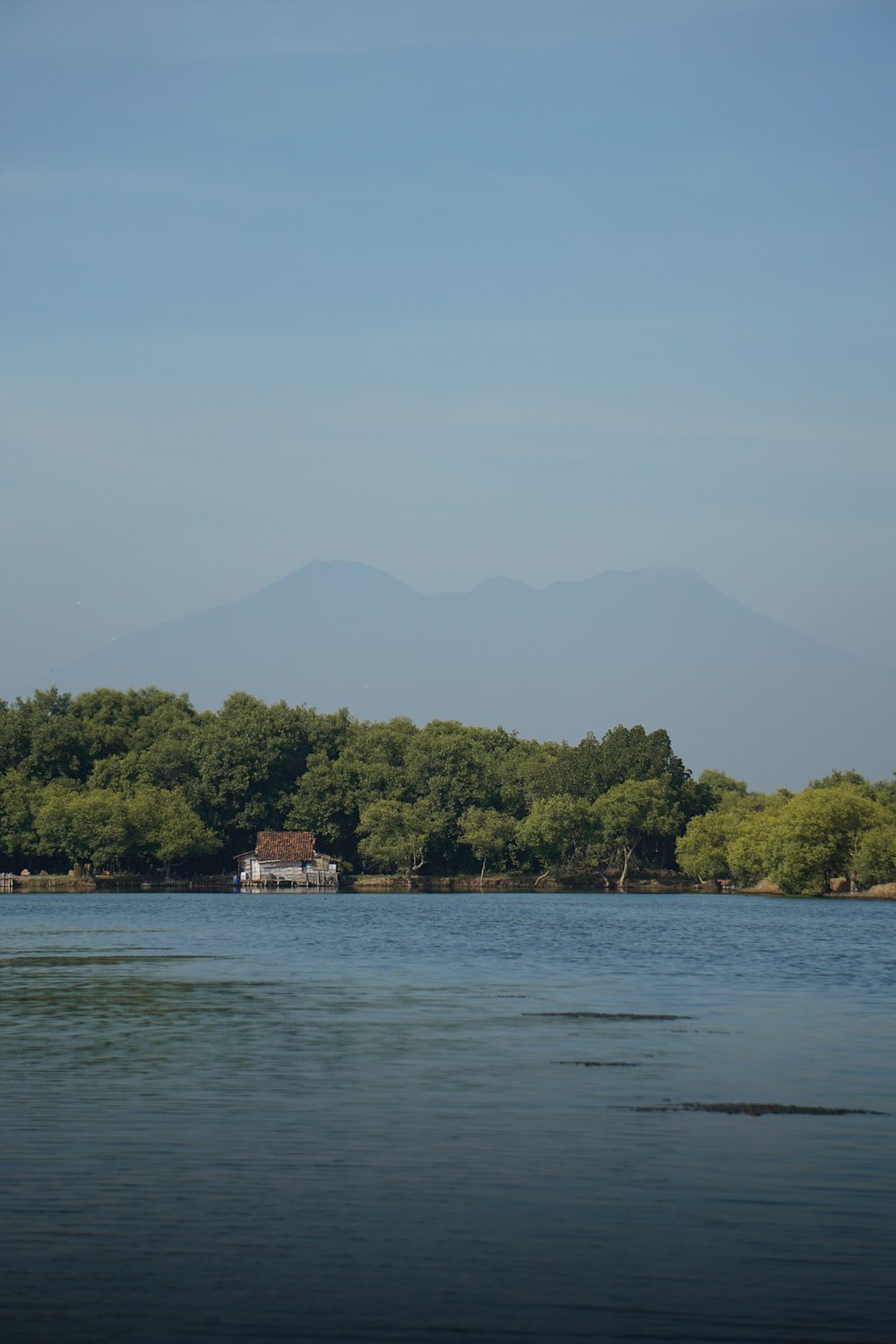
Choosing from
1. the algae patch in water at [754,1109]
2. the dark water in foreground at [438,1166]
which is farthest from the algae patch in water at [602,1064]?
the algae patch in water at [754,1109]

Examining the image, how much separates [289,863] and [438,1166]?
14551 centimetres

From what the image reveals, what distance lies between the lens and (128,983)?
40562 millimetres

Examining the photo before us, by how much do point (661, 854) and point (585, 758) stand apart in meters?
14.1

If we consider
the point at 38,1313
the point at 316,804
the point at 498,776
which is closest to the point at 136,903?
the point at 316,804

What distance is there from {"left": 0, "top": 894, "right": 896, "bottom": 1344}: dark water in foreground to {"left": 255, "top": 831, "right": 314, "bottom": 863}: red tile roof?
122m

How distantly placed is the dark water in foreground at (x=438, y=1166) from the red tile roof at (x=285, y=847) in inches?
4807

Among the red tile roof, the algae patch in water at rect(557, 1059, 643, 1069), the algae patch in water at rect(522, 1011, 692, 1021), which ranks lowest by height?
the algae patch in water at rect(522, 1011, 692, 1021)

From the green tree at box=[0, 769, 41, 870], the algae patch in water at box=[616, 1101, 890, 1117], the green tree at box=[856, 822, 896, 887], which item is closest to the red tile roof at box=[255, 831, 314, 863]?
the green tree at box=[0, 769, 41, 870]

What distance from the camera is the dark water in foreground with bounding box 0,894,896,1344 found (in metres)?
12.2

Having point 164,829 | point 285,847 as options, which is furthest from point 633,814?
point 164,829

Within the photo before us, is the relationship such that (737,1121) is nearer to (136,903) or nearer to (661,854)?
(136,903)

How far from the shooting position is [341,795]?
166750mm

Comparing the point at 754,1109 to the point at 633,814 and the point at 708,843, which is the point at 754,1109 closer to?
the point at 708,843

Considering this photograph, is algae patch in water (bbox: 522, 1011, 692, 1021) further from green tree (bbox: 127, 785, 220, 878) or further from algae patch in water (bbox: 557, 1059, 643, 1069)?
green tree (bbox: 127, 785, 220, 878)
